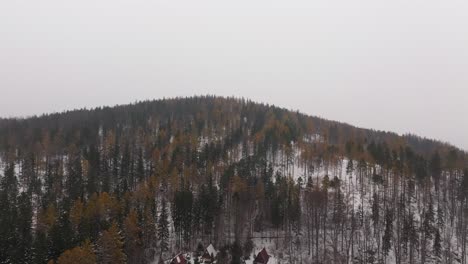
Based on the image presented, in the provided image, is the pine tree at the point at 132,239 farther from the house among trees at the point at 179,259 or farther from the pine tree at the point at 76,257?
the pine tree at the point at 76,257

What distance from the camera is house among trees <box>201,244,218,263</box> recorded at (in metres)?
59.4

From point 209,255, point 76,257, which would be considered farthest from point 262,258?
point 76,257

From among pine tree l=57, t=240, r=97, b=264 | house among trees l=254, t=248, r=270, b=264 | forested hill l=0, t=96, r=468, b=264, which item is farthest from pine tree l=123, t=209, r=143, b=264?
house among trees l=254, t=248, r=270, b=264

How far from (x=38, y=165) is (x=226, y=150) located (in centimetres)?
5096

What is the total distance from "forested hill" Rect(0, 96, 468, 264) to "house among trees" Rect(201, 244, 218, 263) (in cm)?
140

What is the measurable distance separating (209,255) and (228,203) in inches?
654

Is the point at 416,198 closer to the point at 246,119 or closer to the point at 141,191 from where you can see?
the point at 141,191

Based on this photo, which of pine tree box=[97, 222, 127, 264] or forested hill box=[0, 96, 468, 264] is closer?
pine tree box=[97, 222, 127, 264]

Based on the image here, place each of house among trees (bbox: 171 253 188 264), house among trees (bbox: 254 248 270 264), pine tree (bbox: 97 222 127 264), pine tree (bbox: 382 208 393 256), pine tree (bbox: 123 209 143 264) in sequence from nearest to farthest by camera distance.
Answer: pine tree (bbox: 97 222 127 264), pine tree (bbox: 123 209 143 264), house among trees (bbox: 171 253 188 264), house among trees (bbox: 254 248 270 264), pine tree (bbox: 382 208 393 256)

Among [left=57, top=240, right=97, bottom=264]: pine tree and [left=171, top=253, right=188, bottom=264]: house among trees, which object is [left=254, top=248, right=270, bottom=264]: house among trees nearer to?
[left=171, top=253, right=188, bottom=264]: house among trees

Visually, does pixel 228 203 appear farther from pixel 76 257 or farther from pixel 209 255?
pixel 76 257

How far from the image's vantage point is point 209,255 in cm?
6025

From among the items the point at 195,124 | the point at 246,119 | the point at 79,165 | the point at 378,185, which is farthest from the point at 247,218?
the point at 246,119

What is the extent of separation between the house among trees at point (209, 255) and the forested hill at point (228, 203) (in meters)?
1.40
